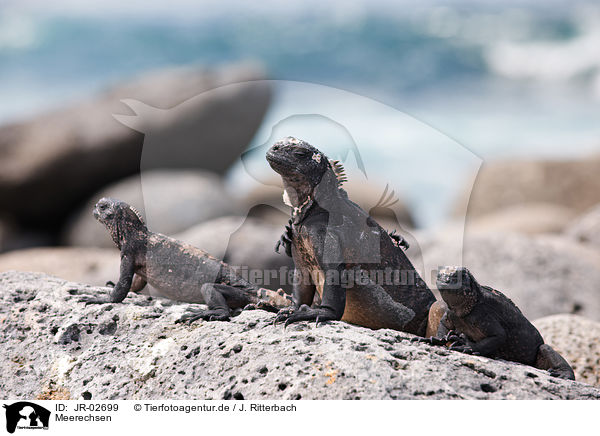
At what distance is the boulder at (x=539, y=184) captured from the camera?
15906 millimetres

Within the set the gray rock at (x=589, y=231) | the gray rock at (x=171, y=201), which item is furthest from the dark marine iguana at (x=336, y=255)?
Result: the gray rock at (x=171, y=201)

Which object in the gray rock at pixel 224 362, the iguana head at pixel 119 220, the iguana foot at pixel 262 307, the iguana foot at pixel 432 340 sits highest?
the iguana head at pixel 119 220

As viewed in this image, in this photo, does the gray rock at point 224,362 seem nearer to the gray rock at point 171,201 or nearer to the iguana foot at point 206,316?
the iguana foot at point 206,316

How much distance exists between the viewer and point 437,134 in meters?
4.91

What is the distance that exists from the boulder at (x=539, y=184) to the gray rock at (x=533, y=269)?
696 centimetres

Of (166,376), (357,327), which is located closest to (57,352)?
(166,376)

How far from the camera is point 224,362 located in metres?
3.82

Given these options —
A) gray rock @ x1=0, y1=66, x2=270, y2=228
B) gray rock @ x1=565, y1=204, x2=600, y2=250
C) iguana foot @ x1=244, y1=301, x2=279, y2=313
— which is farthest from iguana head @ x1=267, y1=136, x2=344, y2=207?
gray rock @ x1=0, y1=66, x2=270, y2=228

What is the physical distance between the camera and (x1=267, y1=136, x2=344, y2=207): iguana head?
403 centimetres

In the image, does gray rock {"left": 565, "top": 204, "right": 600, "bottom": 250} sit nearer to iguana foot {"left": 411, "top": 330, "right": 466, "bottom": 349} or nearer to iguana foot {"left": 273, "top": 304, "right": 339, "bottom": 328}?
iguana foot {"left": 411, "top": 330, "right": 466, "bottom": 349}

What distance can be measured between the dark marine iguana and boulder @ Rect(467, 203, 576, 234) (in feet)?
26.8

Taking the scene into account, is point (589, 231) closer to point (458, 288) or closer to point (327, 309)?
point (458, 288)

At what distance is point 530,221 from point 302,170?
10238mm
